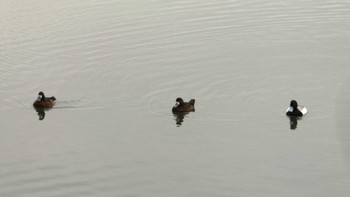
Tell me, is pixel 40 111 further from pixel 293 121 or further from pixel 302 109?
pixel 302 109

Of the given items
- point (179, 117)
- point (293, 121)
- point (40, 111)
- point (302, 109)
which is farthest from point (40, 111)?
point (302, 109)

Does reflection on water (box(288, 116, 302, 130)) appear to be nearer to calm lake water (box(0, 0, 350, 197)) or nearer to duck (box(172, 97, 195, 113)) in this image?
calm lake water (box(0, 0, 350, 197))

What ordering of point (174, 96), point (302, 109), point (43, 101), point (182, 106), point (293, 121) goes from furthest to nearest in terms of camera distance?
point (174, 96), point (43, 101), point (182, 106), point (302, 109), point (293, 121)

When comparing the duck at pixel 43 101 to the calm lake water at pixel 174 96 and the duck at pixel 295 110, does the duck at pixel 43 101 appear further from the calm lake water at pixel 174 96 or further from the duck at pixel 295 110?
the duck at pixel 295 110

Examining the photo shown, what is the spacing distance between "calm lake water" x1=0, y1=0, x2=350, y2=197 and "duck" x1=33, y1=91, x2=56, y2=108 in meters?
0.20

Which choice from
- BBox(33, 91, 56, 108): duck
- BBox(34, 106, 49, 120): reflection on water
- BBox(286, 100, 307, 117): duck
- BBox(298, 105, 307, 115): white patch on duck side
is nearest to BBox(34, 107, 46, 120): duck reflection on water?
BBox(34, 106, 49, 120): reflection on water

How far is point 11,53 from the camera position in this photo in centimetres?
3062

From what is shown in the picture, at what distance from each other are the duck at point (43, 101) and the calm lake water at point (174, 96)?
0.20 meters

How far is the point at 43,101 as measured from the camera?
86.0 ft

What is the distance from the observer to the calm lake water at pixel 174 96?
2097cm

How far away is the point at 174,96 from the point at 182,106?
5.04 feet

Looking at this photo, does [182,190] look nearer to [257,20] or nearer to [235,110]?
[235,110]

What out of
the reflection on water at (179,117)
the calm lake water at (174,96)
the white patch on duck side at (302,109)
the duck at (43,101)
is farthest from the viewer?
the duck at (43,101)

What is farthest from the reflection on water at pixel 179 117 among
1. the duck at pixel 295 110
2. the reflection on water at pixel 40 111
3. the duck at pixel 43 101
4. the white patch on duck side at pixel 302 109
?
the reflection on water at pixel 40 111
